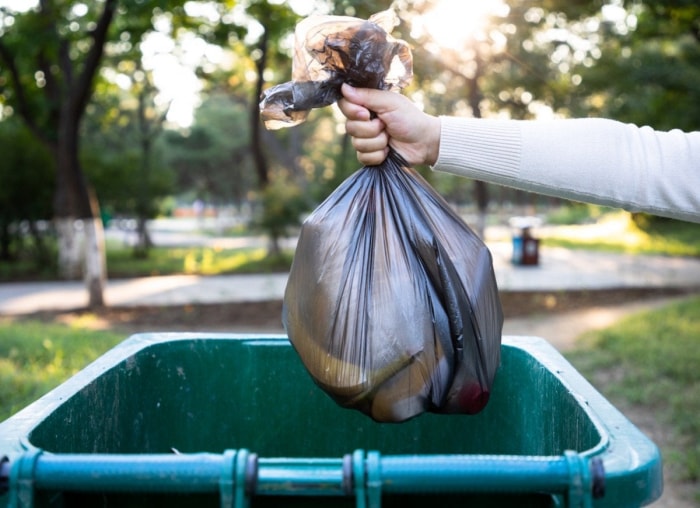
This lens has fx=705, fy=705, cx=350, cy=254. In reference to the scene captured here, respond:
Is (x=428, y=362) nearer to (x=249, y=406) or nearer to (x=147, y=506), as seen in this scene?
(x=147, y=506)

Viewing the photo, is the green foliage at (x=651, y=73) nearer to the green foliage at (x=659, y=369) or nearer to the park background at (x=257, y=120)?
the park background at (x=257, y=120)

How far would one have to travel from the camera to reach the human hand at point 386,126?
5.44 feet

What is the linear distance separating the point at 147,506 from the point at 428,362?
2.21 feet

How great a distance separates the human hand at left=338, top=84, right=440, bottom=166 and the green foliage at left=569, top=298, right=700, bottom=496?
2740 mm

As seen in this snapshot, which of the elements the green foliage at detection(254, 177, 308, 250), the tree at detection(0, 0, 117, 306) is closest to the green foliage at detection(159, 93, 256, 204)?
the green foliage at detection(254, 177, 308, 250)

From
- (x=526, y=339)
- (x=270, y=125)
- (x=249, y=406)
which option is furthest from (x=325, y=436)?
(x=270, y=125)

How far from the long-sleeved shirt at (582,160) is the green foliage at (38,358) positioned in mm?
2846

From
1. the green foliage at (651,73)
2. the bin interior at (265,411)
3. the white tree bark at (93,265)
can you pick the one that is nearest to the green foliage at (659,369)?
the bin interior at (265,411)

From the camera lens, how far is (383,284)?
1.57 meters

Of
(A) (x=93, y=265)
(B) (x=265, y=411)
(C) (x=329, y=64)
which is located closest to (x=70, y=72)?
(A) (x=93, y=265)

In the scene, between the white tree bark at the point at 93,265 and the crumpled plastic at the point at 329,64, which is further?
the white tree bark at the point at 93,265

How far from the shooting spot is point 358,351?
59.3 inches

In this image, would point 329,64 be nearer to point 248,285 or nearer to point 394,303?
point 394,303

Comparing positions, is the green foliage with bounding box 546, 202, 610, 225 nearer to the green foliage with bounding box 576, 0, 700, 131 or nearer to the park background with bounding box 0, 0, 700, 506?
the park background with bounding box 0, 0, 700, 506
